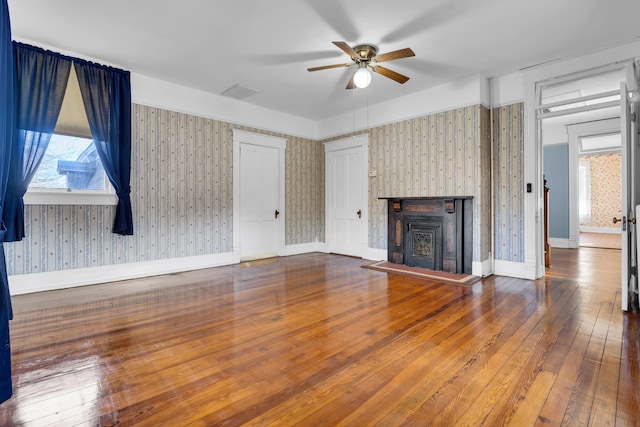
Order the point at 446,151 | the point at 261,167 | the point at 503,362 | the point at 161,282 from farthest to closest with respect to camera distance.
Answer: the point at 261,167 < the point at 446,151 < the point at 161,282 < the point at 503,362

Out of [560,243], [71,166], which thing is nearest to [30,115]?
[71,166]

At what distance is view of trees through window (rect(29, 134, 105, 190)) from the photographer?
3.85m

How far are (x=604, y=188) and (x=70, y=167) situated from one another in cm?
1448

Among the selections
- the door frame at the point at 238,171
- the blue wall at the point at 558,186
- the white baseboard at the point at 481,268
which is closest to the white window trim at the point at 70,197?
the door frame at the point at 238,171

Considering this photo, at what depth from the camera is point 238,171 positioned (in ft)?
18.7

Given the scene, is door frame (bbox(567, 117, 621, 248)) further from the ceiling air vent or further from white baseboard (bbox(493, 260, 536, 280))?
the ceiling air vent

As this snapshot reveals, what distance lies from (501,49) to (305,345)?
4070 mm

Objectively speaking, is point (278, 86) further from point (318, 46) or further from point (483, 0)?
point (483, 0)

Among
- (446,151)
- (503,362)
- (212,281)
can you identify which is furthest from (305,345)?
(446,151)

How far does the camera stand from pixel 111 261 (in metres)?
4.32

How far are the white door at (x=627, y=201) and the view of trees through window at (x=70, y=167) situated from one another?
6.00 metres

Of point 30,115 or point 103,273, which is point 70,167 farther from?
point 103,273

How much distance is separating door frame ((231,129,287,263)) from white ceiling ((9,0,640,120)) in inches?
49.5

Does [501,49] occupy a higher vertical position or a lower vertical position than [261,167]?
higher
